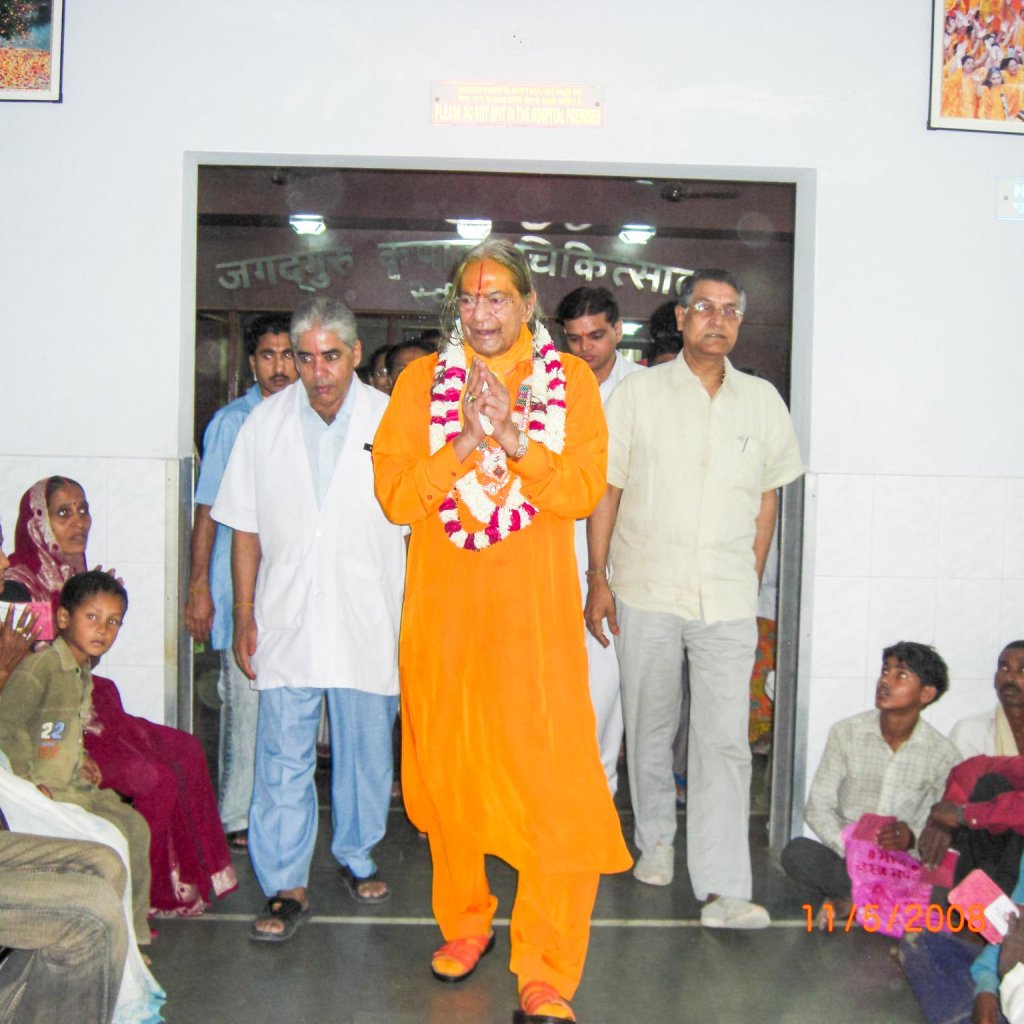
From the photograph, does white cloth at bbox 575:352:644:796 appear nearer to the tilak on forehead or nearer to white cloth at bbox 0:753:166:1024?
the tilak on forehead

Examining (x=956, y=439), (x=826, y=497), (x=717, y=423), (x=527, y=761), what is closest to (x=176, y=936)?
(x=527, y=761)

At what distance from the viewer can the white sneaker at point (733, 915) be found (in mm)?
3859

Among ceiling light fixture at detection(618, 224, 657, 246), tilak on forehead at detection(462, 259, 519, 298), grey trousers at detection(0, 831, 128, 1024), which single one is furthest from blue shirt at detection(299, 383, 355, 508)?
ceiling light fixture at detection(618, 224, 657, 246)

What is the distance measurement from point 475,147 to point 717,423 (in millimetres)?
1326

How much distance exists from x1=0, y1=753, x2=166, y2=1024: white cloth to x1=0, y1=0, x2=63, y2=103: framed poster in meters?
2.46

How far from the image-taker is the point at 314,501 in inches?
149

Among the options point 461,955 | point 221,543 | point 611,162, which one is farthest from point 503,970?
point 611,162

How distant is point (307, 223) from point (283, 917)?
6981 mm

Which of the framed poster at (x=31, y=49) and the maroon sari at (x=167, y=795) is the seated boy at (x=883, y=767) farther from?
the framed poster at (x=31, y=49)

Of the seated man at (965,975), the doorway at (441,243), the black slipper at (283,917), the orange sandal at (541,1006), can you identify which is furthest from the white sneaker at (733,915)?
the doorway at (441,243)

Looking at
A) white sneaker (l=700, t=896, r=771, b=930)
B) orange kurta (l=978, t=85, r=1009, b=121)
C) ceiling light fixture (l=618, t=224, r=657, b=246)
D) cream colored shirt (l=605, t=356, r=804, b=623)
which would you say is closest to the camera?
white sneaker (l=700, t=896, r=771, b=930)

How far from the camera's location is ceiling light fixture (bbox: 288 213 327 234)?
9523 millimetres

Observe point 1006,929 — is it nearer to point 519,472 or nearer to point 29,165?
point 519,472

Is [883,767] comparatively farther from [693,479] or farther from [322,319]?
[322,319]
